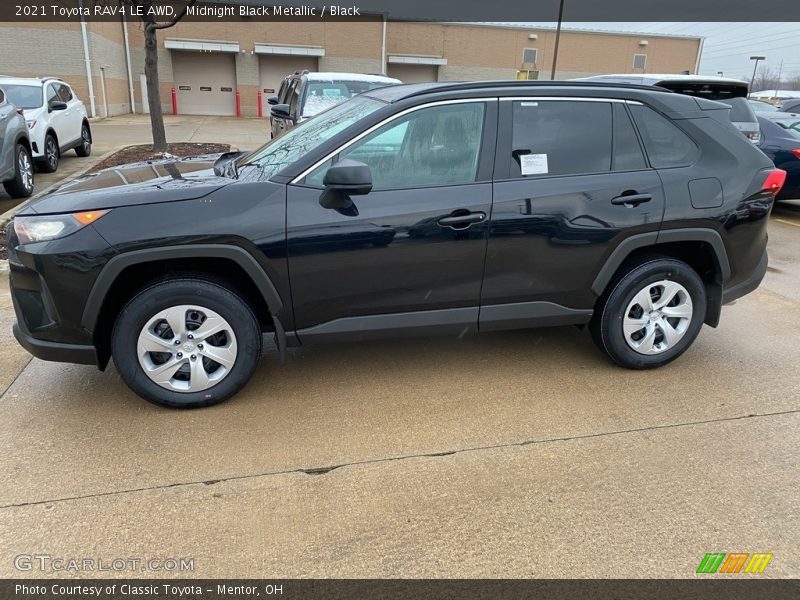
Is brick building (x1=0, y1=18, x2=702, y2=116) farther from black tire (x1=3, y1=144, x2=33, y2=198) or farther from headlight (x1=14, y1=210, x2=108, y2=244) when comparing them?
headlight (x1=14, y1=210, x2=108, y2=244)

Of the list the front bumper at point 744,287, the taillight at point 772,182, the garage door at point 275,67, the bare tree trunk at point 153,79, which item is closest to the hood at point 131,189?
the front bumper at point 744,287

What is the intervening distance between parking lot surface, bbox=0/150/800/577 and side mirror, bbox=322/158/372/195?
1.28 metres

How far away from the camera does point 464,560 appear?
92.2 inches

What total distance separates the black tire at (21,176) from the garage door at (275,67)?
2240 centimetres

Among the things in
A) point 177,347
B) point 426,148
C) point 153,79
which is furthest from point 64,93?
point 426,148

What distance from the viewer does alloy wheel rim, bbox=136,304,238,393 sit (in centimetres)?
316

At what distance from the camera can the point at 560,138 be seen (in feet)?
11.7

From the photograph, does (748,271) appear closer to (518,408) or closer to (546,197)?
(546,197)

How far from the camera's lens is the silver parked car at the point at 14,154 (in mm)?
7484

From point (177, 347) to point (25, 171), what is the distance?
6.67 meters

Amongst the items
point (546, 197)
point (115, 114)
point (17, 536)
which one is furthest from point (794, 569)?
point (115, 114)

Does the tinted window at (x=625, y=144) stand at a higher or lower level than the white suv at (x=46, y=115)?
higher

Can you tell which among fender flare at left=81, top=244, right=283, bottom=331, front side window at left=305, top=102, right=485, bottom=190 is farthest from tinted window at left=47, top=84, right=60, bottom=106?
front side window at left=305, top=102, right=485, bottom=190

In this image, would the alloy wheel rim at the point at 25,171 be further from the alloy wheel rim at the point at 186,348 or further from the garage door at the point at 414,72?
the garage door at the point at 414,72
